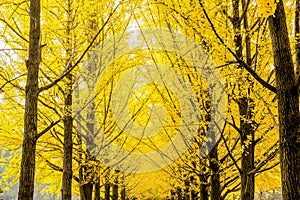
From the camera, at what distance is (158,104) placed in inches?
325

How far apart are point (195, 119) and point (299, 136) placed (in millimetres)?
2979

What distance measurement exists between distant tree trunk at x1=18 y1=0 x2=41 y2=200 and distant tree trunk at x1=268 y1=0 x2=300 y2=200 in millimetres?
2506

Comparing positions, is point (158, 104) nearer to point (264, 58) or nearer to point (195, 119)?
point (195, 119)

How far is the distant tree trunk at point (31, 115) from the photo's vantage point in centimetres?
352

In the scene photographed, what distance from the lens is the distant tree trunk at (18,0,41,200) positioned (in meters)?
3.52

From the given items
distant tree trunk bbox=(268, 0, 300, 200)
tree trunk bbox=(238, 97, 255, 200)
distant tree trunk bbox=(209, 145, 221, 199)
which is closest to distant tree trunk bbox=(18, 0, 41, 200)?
distant tree trunk bbox=(268, 0, 300, 200)

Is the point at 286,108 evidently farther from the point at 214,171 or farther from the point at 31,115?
the point at 214,171

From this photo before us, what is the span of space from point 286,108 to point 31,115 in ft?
8.52

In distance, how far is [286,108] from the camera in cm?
289

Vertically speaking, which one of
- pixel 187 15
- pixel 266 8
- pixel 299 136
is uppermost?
pixel 187 15

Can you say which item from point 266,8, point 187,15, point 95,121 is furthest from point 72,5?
point 266,8

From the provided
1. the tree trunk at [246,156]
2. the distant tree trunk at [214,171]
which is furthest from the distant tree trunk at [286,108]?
the distant tree trunk at [214,171]

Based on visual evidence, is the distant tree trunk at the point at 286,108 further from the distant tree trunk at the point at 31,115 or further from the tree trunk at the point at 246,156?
the distant tree trunk at the point at 31,115

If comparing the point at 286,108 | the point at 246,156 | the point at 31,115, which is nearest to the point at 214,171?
the point at 246,156
